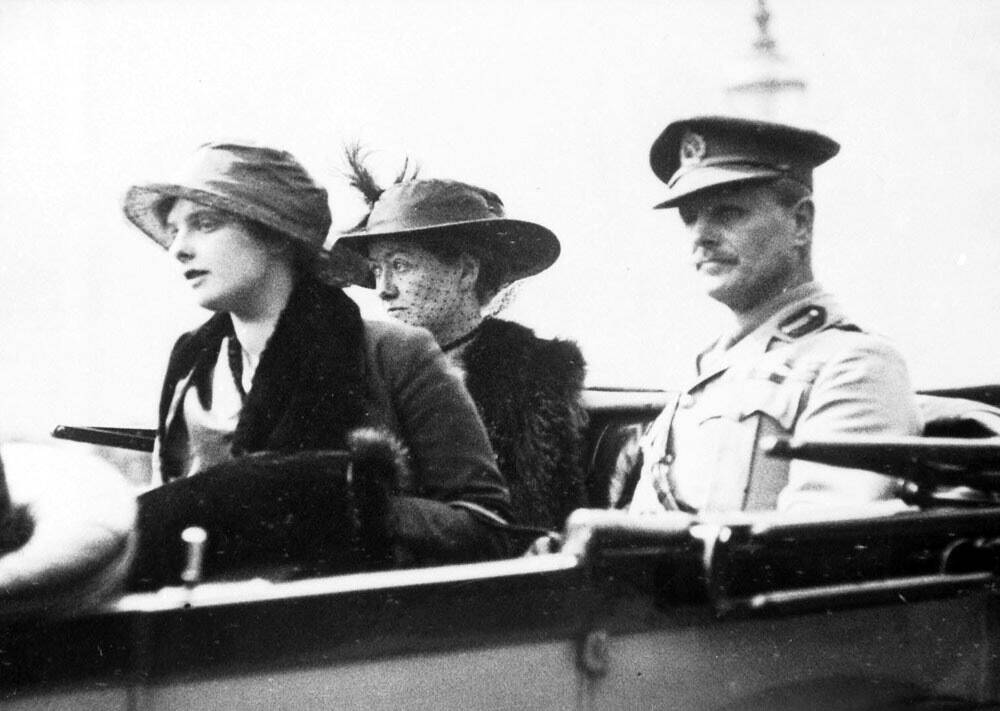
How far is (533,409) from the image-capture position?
276 cm

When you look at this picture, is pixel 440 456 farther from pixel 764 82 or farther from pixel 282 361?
pixel 764 82

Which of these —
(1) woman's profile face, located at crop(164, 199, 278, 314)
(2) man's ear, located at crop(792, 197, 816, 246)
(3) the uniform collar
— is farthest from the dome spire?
(1) woman's profile face, located at crop(164, 199, 278, 314)

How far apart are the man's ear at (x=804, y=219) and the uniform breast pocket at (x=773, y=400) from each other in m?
0.34

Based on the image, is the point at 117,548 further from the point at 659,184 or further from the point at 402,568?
the point at 659,184

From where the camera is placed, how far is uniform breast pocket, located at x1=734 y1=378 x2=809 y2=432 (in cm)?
262

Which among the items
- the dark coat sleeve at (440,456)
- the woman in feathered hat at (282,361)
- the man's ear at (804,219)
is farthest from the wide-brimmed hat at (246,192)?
the man's ear at (804,219)

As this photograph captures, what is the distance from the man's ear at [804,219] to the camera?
9.16 feet

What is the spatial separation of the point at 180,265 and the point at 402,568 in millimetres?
641

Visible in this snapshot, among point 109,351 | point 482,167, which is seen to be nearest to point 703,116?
point 482,167

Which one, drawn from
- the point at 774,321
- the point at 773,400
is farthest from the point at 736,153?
the point at 773,400

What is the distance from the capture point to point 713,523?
2115mm

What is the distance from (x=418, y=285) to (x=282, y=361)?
0.44m

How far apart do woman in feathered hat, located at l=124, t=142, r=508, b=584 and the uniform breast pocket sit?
2.03ft

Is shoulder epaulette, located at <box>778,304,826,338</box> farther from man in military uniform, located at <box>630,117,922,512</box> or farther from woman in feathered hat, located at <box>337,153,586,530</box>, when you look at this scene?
woman in feathered hat, located at <box>337,153,586,530</box>
